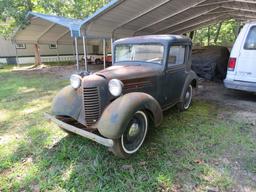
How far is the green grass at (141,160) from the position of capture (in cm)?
221

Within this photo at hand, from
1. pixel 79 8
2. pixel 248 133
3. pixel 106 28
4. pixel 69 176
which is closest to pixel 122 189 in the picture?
pixel 69 176

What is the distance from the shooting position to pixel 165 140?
10.3 ft

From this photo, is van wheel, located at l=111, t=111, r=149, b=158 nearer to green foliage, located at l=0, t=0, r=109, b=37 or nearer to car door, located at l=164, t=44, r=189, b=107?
car door, located at l=164, t=44, r=189, b=107

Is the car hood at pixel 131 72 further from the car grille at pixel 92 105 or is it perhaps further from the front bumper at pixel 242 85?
the front bumper at pixel 242 85

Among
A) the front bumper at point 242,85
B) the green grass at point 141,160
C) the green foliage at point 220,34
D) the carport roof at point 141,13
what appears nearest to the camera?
the green grass at point 141,160

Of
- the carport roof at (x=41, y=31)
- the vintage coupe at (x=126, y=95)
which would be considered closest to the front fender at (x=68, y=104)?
the vintage coupe at (x=126, y=95)

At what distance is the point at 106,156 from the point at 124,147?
39 centimetres

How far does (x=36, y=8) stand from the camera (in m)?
12.4

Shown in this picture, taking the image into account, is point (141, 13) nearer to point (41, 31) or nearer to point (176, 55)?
point (176, 55)

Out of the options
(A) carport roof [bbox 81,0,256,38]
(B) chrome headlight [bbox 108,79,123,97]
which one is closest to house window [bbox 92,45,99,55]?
(A) carport roof [bbox 81,0,256,38]

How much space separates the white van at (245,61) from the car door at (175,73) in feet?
5.29

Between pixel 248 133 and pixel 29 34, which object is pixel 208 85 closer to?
pixel 248 133

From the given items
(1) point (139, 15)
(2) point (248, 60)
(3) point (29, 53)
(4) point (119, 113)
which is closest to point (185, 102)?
(2) point (248, 60)

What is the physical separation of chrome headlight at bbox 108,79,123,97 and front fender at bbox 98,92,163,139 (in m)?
Result: 0.10
